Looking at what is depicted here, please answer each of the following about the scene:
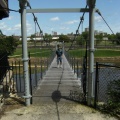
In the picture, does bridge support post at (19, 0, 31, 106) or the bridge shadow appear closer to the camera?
bridge support post at (19, 0, 31, 106)

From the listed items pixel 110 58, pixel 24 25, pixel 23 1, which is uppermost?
pixel 23 1

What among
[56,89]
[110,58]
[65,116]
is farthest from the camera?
[110,58]

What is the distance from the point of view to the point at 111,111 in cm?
607

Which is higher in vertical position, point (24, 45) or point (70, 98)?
point (24, 45)

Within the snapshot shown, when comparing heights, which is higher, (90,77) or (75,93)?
(90,77)

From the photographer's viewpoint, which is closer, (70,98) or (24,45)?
(24,45)

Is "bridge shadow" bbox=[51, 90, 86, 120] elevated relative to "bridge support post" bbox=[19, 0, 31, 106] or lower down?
lower down

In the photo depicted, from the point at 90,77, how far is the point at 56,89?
2.26 meters

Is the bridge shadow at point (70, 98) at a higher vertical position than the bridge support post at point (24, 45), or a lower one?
lower

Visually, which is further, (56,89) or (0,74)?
(0,74)

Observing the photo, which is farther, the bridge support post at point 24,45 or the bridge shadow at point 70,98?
the bridge shadow at point 70,98

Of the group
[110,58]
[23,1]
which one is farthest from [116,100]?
[110,58]

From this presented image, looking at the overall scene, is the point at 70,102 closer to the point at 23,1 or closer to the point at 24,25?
→ the point at 24,25

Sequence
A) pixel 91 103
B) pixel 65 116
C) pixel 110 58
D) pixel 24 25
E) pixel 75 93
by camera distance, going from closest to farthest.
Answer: pixel 65 116 → pixel 24 25 → pixel 91 103 → pixel 75 93 → pixel 110 58
